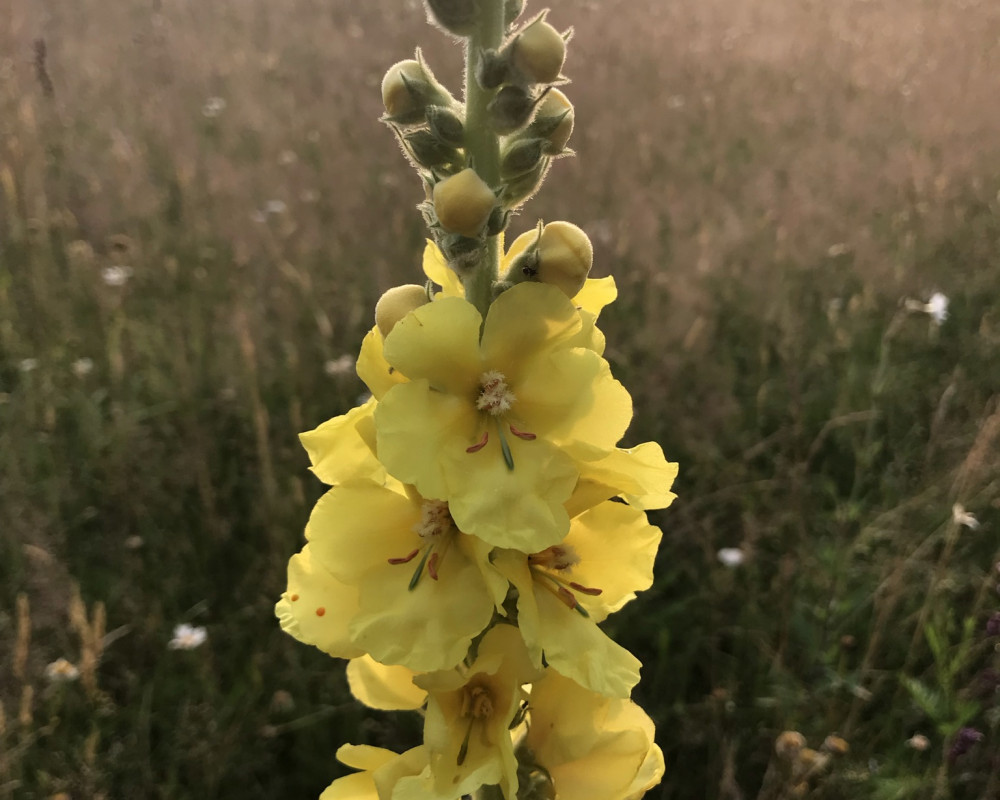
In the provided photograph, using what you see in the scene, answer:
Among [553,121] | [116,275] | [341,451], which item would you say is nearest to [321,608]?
[341,451]

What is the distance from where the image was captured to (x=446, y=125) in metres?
1.45

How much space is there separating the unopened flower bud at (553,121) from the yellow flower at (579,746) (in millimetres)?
1072

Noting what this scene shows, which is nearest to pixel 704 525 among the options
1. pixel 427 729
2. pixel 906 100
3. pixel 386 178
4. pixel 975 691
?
pixel 975 691

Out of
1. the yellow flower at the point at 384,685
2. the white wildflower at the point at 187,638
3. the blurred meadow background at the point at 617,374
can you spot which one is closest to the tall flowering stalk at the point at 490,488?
the yellow flower at the point at 384,685

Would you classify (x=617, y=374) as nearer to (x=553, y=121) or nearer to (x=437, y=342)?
(x=553, y=121)

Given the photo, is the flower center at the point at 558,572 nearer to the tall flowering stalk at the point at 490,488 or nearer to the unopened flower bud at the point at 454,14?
the tall flowering stalk at the point at 490,488

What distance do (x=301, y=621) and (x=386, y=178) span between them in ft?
15.8

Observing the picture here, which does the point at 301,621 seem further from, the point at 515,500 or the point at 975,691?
the point at 975,691

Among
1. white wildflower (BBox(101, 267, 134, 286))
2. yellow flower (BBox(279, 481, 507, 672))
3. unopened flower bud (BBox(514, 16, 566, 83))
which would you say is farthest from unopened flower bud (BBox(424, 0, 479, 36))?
white wildflower (BBox(101, 267, 134, 286))

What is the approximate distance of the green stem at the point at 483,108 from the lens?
1.49 m

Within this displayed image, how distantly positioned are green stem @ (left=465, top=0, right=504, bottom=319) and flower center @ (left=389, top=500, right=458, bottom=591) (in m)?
0.46

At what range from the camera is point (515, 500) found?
1.32 m

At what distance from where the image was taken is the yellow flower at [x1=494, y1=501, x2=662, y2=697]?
139cm

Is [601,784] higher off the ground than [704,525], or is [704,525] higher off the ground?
[601,784]
